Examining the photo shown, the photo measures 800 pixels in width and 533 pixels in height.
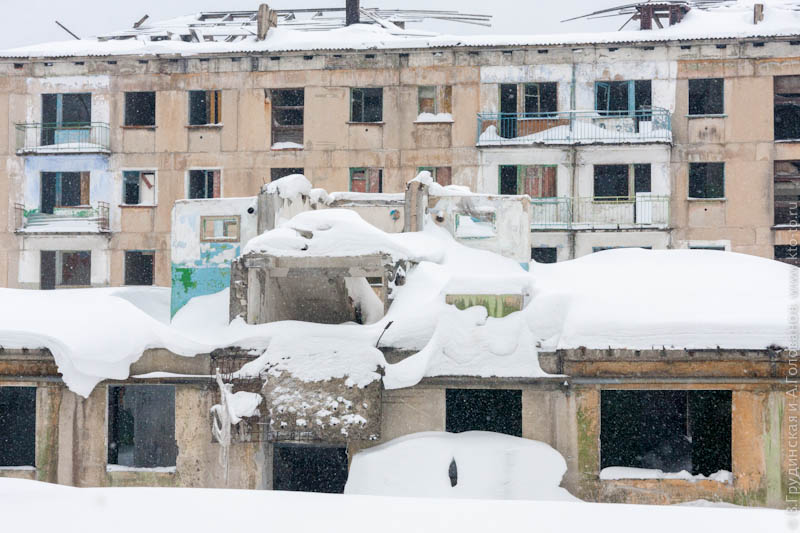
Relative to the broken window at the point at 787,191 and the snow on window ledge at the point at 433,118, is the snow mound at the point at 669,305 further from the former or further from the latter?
the snow on window ledge at the point at 433,118

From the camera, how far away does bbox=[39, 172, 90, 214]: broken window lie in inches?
1229

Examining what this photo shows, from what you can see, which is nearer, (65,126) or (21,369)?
(21,369)

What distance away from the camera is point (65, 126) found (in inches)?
1240

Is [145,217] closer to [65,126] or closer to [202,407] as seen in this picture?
[65,126]

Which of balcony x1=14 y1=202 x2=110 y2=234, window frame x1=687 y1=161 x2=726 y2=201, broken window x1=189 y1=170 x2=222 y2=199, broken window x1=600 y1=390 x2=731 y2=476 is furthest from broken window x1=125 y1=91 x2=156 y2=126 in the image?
broken window x1=600 y1=390 x2=731 y2=476

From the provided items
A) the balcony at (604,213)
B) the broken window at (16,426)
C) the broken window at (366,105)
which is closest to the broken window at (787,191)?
the balcony at (604,213)

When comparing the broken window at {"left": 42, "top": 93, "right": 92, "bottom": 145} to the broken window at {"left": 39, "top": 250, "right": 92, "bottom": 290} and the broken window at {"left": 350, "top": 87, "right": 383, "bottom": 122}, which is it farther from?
the broken window at {"left": 350, "top": 87, "right": 383, "bottom": 122}

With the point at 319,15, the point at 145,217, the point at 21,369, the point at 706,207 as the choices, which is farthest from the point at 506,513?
the point at 319,15

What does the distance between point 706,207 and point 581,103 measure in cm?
561

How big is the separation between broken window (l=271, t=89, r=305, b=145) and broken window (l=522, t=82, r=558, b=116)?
8.15 metres

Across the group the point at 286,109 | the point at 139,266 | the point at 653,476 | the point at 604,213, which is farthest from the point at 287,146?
the point at 653,476

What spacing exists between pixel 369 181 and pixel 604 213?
8.42 metres

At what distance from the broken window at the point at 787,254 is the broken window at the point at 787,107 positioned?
12.5 feet

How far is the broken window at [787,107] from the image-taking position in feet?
94.6
